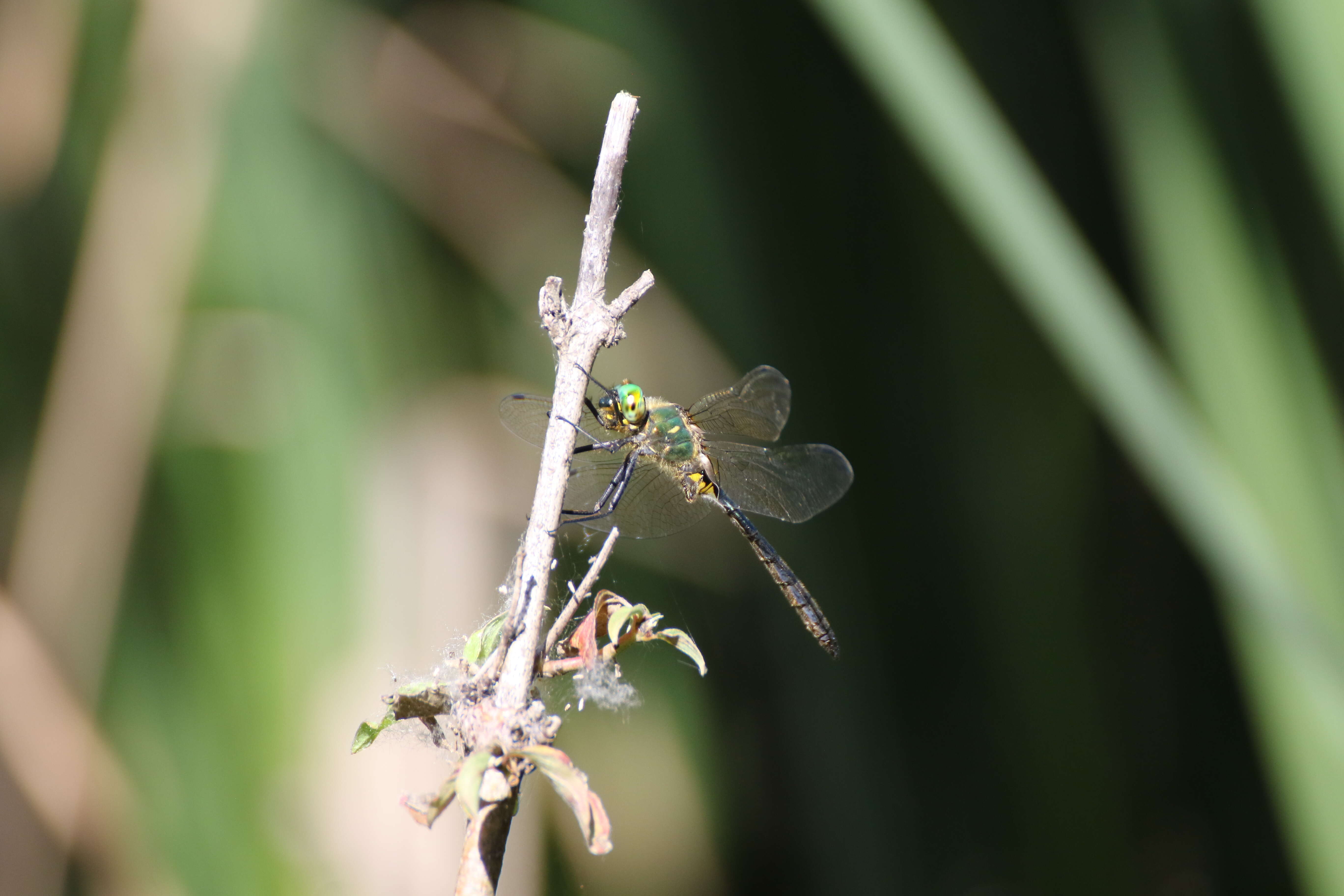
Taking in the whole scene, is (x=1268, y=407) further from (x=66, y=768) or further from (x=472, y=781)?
(x=66, y=768)

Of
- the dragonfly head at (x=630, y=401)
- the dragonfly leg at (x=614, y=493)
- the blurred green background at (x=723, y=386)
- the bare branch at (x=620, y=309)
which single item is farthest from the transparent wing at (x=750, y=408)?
the bare branch at (x=620, y=309)

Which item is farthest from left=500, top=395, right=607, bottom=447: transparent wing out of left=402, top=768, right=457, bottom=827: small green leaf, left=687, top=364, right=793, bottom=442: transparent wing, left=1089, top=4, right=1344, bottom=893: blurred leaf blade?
left=1089, top=4, right=1344, bottom=893: blurred leaf blade

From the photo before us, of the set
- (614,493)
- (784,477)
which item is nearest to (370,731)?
(614,493)

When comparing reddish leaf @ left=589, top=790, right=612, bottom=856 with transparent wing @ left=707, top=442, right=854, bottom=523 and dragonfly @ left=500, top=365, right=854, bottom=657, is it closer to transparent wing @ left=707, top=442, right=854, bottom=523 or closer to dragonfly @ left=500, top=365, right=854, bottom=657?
dragonfly @ left=500, top=365, right=854, bottom=657

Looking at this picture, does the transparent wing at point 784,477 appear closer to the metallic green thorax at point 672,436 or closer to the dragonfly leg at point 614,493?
the metallic green thorax at point 672,436

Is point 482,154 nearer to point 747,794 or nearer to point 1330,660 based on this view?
point 747,794

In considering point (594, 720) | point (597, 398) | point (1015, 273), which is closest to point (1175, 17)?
point (1015, 273)
